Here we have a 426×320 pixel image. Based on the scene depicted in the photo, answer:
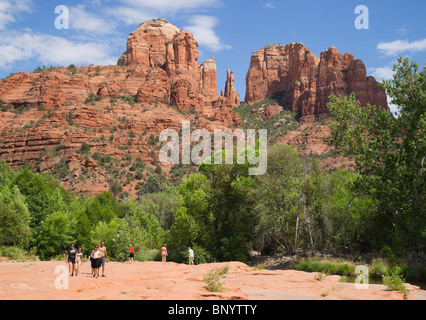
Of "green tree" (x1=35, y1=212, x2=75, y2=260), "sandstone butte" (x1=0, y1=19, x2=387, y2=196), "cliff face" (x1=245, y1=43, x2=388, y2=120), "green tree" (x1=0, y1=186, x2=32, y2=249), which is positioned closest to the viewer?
"green tree" (x1=0, y1=186, x2=32, y2=249)

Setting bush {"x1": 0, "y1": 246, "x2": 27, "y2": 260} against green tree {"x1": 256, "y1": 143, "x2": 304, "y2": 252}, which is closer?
green tree {"x1": 256, "y1": 143, "x2": 304, "y2": 252}

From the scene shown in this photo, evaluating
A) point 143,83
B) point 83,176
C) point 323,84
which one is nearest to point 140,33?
point 143,83

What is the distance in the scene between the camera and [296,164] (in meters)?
32.0

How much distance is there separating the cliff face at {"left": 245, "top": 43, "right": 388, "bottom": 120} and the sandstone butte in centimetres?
34

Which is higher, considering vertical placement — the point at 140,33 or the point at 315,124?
the point at 140,33

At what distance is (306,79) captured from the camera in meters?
135

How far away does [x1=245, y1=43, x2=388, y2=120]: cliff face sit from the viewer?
121m

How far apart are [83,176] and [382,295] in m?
68.3

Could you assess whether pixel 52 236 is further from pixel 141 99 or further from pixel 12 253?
pixel 141 99

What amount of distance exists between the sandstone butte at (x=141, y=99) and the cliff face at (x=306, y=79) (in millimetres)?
340

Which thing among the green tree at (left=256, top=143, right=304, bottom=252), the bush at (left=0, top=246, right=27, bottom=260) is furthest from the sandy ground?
the bush at (left=0, top=246, right=27, bottom=260)

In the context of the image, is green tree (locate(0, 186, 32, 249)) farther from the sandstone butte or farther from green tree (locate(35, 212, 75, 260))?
the sandstone butte

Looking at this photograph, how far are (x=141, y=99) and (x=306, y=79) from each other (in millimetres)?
59891
